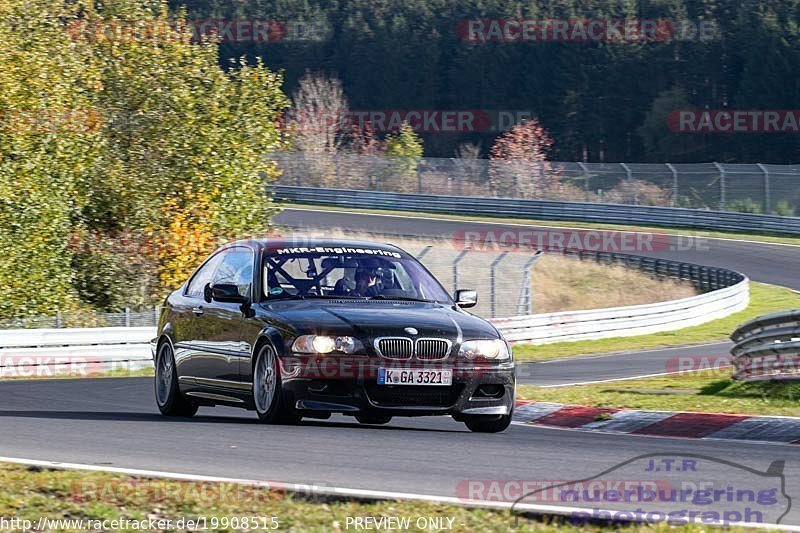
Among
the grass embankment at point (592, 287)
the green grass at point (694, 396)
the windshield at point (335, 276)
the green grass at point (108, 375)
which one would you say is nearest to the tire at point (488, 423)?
the windshield at point (335, 276)

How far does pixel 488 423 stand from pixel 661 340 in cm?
1954

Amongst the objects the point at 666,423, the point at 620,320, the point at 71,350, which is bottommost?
the point at 620,320

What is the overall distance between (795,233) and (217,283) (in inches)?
1556

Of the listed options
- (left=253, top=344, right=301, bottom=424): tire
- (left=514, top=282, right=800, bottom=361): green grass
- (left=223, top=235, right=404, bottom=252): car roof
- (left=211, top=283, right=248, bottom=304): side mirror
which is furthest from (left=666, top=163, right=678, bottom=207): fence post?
(left=253, top=344, right=301, bottom=424): tire

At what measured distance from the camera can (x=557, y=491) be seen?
22.7 feet

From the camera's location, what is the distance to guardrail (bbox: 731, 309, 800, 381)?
548 inches

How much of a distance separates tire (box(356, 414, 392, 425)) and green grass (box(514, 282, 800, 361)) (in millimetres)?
14530

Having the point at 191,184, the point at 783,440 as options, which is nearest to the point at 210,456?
the point at 783,440

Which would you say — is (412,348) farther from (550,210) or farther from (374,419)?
(550,210)

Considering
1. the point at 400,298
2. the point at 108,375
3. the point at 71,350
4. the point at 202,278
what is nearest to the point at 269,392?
the point at 400,298

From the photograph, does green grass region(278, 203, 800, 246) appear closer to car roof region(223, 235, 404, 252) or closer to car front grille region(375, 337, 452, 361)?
car roof region(223, 235, 404, 252)

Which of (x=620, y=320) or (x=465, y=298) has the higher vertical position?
(x=465, y=298)

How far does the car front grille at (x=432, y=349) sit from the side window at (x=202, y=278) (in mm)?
2673

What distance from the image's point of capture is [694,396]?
45.4ft
